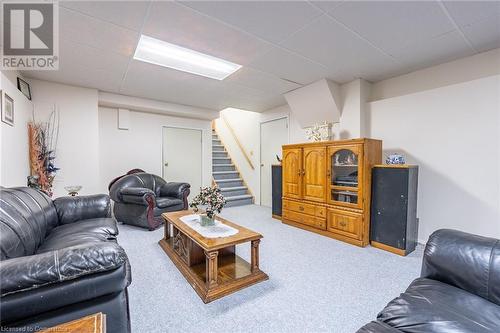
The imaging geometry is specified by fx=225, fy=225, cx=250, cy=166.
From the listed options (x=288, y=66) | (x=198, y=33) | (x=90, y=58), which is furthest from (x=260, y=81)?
(x=90, y=58)

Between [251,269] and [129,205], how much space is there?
8.28 feet

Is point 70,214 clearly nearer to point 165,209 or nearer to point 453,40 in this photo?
point 165,209

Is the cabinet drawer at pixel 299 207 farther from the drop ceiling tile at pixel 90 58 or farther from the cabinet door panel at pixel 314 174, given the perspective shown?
the drop ceiling tile at pixel 90 58

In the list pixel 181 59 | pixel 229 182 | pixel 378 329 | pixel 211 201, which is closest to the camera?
pixel 378 329

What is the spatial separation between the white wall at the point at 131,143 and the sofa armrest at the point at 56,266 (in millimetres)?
3950

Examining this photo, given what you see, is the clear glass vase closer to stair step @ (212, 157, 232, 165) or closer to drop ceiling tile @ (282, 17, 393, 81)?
drop ceiling tile @ (282, 17, 393, 81)

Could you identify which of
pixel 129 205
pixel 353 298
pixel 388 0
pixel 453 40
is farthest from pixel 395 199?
pixel 129 205

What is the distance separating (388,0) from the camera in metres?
1.78

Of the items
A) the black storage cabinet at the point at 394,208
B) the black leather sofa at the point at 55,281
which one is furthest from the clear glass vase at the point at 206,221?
the black storage cabinet at the point at 394,208

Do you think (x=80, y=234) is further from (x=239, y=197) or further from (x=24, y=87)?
(x=239, y=197)

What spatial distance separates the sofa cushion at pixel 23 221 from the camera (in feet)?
4.38

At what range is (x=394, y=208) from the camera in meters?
2.77

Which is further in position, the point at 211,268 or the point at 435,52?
the point at 435,52

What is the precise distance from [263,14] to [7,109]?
294cm
